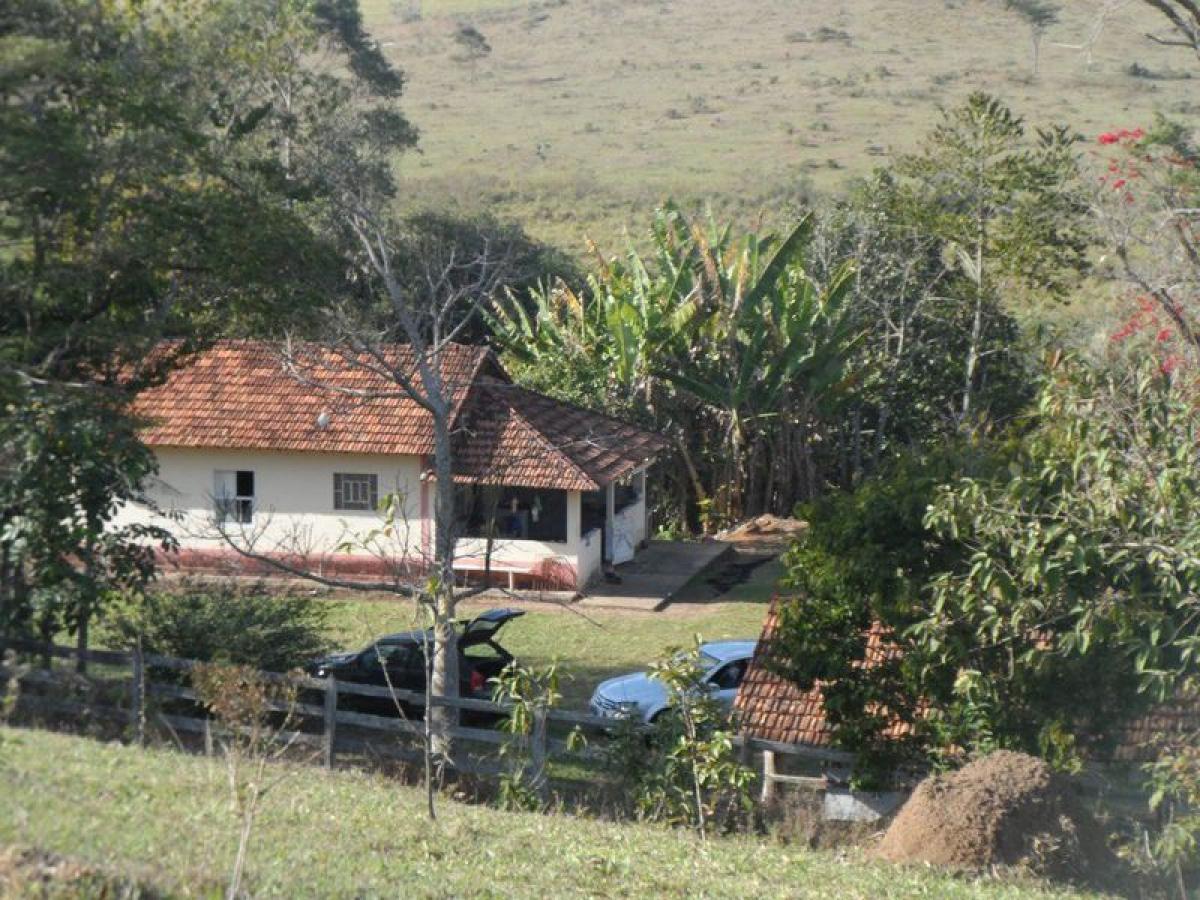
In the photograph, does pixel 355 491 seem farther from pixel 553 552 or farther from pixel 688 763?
pixel 688 763

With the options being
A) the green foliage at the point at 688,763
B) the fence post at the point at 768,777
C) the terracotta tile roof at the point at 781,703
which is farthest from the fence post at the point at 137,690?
the fence post at the point at 768,777

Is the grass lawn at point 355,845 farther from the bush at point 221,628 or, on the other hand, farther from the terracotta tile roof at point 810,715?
the bush at point 221,628

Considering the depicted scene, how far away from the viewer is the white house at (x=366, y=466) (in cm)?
2708

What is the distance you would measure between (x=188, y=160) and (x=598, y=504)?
12.5m

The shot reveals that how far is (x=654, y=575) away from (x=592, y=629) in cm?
414

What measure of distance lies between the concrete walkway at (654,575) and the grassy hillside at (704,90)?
27.1 meters

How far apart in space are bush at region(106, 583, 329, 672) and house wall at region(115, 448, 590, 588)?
29.2 ft

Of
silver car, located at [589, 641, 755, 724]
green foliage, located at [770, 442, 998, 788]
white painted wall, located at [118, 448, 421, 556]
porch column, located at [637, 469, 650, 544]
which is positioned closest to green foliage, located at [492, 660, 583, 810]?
green foliage, located at [770, 442, 998, 788]

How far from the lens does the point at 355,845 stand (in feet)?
32.7

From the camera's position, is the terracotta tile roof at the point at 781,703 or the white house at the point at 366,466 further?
the white house at the point at 366,466

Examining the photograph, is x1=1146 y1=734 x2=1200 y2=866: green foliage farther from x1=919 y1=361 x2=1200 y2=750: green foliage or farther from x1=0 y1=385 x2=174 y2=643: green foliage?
x1=0 y1=385 x2=174 y2=643: green foliage

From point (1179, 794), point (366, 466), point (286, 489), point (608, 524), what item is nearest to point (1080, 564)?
point (1179, 794)

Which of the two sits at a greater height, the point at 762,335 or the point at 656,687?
the point at 762,335

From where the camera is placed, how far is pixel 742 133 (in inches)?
3105
